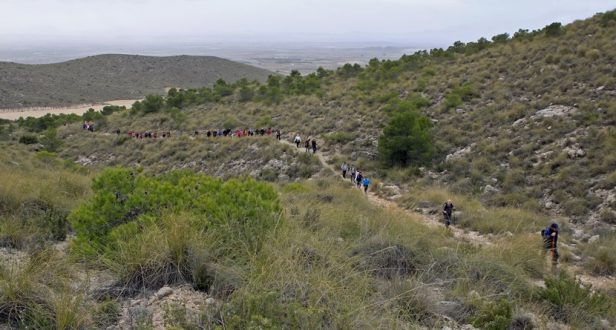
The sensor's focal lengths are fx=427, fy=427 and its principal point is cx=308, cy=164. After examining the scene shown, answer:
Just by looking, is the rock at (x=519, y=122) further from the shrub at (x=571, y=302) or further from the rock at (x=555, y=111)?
the shrub at (x=571, y=302)

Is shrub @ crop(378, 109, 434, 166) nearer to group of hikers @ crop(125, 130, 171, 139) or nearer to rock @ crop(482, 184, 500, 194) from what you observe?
rock @ crop(482, 184, 500, 194)

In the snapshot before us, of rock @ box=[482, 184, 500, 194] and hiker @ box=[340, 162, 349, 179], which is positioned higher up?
rock @ box=[482, 184, 500, 194]

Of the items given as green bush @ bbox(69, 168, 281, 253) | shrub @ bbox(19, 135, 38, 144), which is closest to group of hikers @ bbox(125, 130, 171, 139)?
shrub @ bbox(19, 135, 38, 144)

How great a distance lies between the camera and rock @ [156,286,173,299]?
3.68 meters

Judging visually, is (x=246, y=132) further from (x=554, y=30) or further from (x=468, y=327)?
(x=468, y=327)

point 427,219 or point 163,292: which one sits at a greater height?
point 163,292

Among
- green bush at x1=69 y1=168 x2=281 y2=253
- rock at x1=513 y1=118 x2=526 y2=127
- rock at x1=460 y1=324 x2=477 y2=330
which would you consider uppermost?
green bush at x1=69 y1=168 x2=281 y2=253

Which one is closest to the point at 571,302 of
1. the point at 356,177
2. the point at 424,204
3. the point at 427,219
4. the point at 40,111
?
the point at 427,219

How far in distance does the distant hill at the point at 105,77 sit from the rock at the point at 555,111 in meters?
79.3

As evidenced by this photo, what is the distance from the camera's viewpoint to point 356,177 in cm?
1848

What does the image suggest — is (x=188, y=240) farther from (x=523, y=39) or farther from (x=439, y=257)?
(x=523, y=39)

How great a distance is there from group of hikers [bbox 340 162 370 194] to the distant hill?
73.0 metres

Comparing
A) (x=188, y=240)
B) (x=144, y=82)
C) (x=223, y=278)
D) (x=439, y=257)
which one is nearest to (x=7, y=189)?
(x=188, y=240)

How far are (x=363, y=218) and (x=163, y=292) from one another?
3915 millimetres
